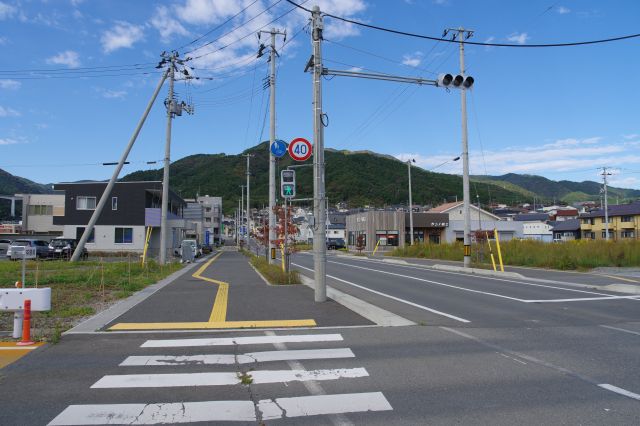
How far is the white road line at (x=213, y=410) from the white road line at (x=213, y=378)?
702 millimetres

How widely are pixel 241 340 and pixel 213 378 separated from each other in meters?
2.31

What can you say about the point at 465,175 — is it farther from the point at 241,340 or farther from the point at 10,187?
the point at 10,187

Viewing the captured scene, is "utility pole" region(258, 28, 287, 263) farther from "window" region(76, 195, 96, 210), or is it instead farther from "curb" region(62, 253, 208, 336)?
"window" region(76, 195, 96, 210)

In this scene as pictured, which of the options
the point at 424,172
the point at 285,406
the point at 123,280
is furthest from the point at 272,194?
the point at 424,172

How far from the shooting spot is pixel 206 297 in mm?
14320

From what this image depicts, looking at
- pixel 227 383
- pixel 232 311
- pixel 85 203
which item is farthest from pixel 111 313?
pixel 85 203

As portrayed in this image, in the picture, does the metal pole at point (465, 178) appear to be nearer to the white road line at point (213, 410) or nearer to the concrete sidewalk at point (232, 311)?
the concrete sidewalk at point (232, 311)

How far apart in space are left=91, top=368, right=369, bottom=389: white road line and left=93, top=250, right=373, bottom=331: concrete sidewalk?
3421mm

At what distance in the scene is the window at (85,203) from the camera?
48.2 m

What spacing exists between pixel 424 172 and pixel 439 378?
114m

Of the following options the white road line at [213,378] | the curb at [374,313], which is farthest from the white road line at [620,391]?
the curb at [374,313]

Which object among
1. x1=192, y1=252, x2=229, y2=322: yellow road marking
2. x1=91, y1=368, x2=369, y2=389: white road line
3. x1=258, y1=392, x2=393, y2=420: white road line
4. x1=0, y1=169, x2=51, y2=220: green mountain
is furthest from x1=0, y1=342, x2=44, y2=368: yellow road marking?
x1=0, y1=169, x2=51, y2=220: green mountain

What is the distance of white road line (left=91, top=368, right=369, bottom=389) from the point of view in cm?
580

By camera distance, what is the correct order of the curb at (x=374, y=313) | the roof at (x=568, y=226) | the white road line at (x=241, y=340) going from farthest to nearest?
1. the roof at (x=568, y=226)
2. the curb at (x=374, y=313)
3. the white road line at (x=241, y=340)
